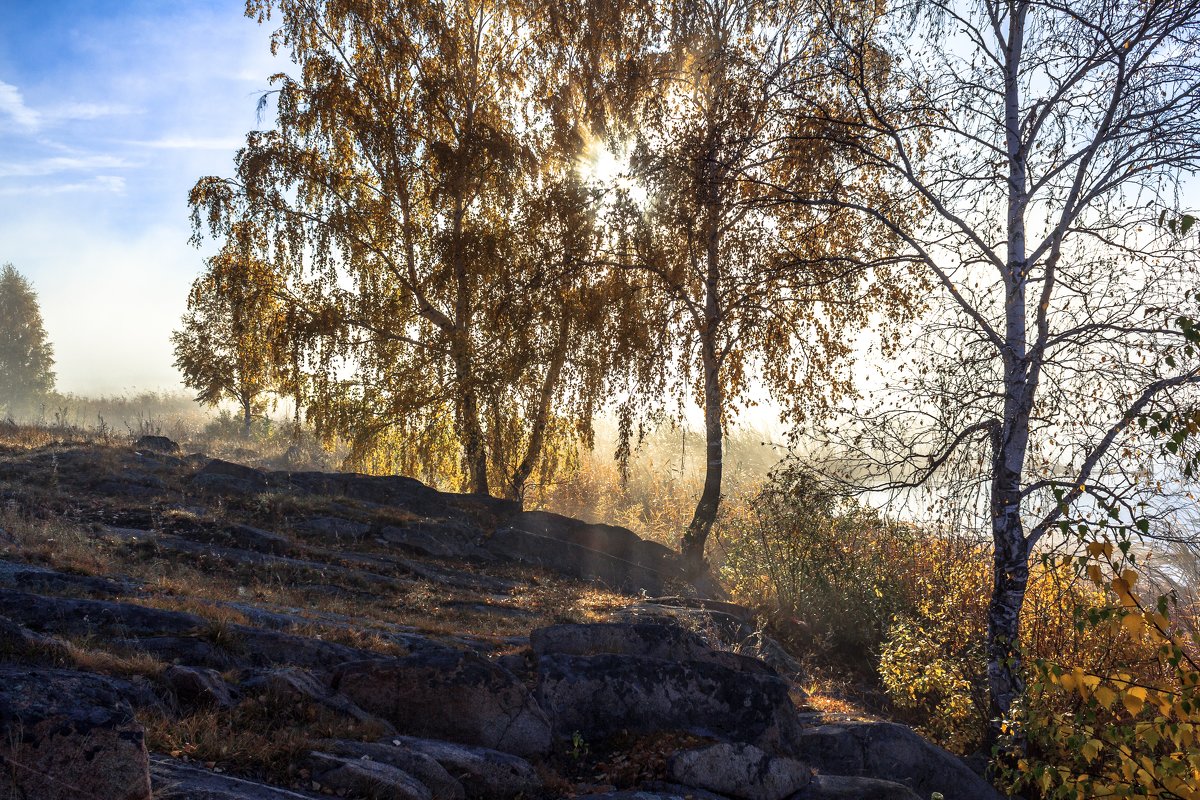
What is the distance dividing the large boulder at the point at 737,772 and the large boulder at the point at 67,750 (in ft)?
11.2

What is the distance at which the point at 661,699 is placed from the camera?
20.6ft

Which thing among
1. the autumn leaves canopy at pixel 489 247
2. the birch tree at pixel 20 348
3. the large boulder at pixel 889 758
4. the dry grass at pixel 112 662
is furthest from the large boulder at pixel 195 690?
the birch tree at pixel 20 348

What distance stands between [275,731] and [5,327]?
203 feet

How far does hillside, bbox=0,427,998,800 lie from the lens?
3.86m

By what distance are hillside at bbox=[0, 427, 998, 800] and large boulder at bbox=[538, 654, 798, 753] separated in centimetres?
2

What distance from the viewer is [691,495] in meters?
21.4

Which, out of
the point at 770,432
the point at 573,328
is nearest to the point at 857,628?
the point at 573,328

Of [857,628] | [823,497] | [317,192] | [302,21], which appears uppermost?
[302,21]

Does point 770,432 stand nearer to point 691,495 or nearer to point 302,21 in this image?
point 691,495

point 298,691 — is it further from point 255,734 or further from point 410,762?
point 410,762

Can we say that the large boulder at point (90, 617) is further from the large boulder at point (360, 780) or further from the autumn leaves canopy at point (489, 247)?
the autumn leaves canopy at point (489, 247)

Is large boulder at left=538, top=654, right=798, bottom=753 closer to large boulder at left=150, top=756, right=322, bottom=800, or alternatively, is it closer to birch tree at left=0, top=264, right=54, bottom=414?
large boulder at left=150, top=756, right=322, bottom=800

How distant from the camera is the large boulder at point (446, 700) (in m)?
5.34

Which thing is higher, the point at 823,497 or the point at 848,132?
the point at 848,132
